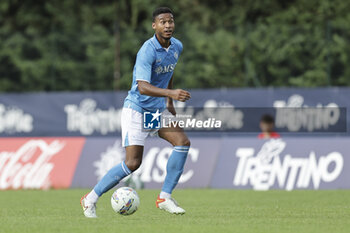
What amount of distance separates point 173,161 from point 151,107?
2.41ft

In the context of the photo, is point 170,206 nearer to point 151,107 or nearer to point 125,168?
point 125,168

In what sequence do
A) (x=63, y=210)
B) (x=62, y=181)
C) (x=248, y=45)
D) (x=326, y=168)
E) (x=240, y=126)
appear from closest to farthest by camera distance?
(x=63, y=210) < (x=326, y=168) < (x=62, y=181) < (x=240, y=126) < (x=248, y=45)

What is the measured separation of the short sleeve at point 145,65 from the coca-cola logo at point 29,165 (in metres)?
8.13

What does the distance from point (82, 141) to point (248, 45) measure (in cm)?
761

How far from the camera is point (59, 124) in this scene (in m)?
24.3

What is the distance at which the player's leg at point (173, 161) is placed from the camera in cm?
1024

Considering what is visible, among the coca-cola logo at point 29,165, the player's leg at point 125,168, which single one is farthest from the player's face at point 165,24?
the coca-cola logo at point 29,165

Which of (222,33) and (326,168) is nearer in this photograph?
(326,168)

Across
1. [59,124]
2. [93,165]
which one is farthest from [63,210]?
[59,124]

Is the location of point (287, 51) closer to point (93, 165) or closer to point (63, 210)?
point (93, 165)

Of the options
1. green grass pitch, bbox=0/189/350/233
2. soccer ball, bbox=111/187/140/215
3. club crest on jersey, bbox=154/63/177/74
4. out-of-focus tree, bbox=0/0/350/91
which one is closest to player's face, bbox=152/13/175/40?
club crest on jersey, bbox=154/63/177/74

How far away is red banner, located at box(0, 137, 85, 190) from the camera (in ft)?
57.4

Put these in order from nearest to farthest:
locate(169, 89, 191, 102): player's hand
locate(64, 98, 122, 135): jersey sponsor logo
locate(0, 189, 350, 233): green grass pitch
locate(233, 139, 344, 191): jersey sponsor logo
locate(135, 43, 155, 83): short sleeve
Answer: locate(0, 189, 350, 233): green grass pitch
locate(169, 89, 191, 102): player's hand
locate(135, 43, 155, 83): short sleeve
locate(233, 139, 344, 191): jersey sponsor logo
locate(64, 98, 122, 135): jersey sponsor logo

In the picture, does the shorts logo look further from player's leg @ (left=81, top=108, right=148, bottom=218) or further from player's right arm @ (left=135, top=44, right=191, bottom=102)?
player's right arm @ (left=135, top=44, right=191, bottom=102)
